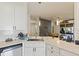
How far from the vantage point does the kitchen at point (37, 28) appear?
344 centimetres

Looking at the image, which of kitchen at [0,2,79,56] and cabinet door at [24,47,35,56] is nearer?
kitchen at [0,2,79,56]

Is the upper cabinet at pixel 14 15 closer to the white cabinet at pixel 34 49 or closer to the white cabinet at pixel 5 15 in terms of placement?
the white cabinet at pixel 5 15

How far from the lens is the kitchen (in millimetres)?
3443

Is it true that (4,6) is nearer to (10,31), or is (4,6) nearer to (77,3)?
(10,31)

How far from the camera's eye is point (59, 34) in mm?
4730

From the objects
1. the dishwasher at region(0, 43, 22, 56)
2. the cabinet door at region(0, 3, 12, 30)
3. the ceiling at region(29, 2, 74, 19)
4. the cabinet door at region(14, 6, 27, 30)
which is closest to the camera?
the dishwasher at region(0, 43, 22, 56)

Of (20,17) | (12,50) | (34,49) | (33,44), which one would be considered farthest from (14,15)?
(12,50)

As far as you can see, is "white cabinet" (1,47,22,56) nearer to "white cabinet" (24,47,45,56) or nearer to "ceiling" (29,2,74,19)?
"white cabinet" (24,47,45,56)

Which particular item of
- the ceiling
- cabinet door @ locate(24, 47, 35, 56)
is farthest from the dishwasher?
the ceiling

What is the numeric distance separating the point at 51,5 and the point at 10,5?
5.23ft

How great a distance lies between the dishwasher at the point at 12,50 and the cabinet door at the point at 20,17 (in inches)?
39.5

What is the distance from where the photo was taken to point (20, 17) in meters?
4.71

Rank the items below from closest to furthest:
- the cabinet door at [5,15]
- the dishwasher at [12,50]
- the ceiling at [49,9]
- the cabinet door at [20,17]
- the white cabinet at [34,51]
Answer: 1. the dishwasher at [12,50]
2. the white cabinet at [34,51]
3. the cabinet door at [5,15]
4. the cabinet door at [20,17]
5. the ceiling at [49,9]

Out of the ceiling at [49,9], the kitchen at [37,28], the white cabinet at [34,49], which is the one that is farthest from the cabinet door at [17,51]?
the ceiling at [49,9]
